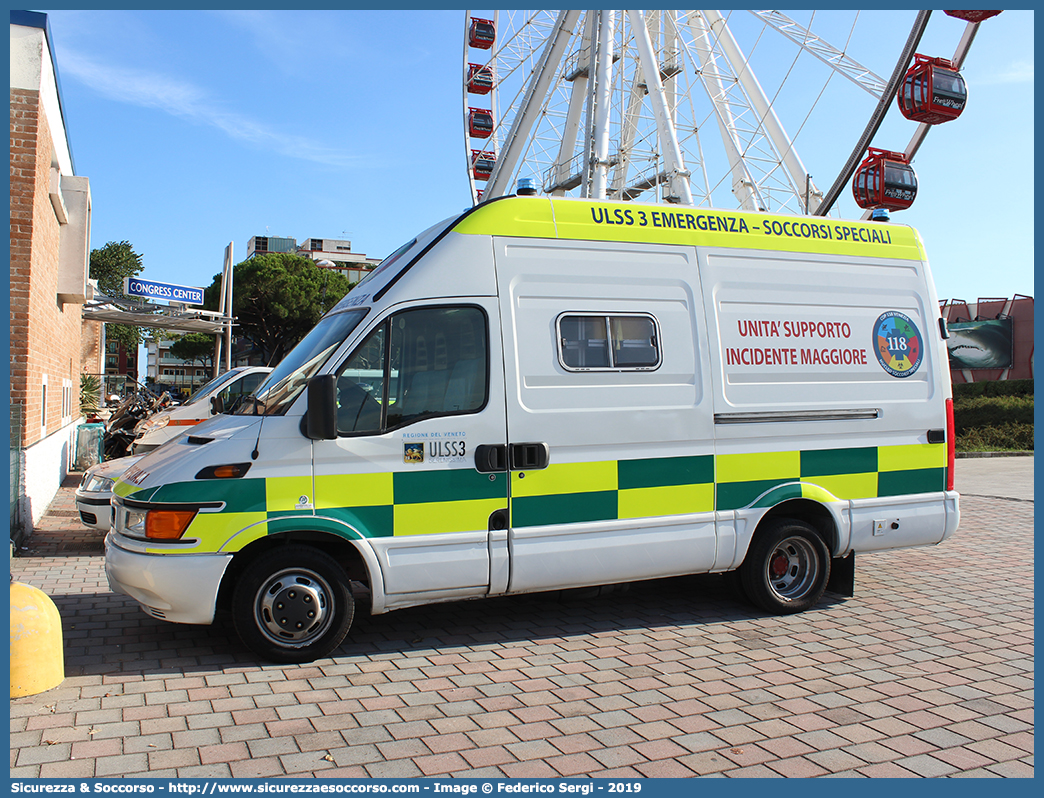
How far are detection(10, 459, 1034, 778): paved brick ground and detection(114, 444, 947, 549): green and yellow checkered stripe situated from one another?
83cm

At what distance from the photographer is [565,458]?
5.17 metres

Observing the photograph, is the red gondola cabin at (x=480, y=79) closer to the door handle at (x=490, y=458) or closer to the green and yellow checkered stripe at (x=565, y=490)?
the green and yellow checkered stripe at (x=565, y=490)

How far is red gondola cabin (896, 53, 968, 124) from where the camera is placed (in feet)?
51.7

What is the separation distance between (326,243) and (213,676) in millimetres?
131108

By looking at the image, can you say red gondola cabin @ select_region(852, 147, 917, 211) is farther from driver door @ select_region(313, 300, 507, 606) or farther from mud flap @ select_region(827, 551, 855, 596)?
driver door @ select_region(313, 300, 507, 606)

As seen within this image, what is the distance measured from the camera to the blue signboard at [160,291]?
1712 cm

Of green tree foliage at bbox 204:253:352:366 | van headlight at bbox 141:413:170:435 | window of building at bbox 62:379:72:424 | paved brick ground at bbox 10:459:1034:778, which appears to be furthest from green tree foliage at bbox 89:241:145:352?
paved brick ground at bbox 10:459:1034:778

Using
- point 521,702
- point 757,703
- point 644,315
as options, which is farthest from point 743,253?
point 521,702

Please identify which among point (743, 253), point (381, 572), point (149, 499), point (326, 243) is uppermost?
point (326, 243)

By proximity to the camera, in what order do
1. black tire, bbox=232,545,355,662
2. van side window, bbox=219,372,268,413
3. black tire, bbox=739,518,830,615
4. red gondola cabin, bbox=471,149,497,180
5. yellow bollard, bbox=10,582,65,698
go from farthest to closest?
red gondola cabin, bbox=471,149,497,180, van side window, bbox=219,372,268,413, black tire, bbox=739,518,830,615, black tire, bbox=232,545,355,662, yellow bollard, bbox=10,582,65,698

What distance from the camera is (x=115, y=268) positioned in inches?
1467

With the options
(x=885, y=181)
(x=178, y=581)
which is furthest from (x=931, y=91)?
(x=178, y=581)

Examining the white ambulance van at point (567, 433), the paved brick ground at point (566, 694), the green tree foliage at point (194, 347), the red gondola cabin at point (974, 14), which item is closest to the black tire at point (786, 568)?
the white ambulance van at point (567, 433)

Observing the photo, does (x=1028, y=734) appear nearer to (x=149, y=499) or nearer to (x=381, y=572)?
(x=381, y=572)
